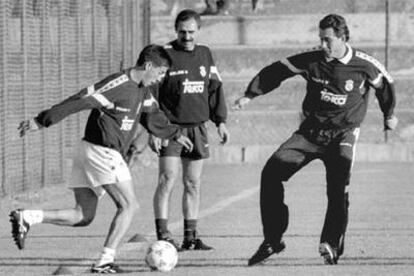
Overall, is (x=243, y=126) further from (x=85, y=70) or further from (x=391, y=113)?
(x=391, y=113)

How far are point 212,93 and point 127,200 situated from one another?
2.21 meters

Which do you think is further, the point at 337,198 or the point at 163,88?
the point at 163,88

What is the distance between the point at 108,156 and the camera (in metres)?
11.0

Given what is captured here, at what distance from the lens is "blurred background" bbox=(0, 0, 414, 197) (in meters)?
18.0

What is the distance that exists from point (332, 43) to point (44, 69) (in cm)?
798

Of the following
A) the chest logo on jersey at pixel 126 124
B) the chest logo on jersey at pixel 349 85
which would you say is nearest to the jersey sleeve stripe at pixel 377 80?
the chest logo on jersey at pixel 349 85

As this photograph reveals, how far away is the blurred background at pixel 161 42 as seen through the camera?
1798cm

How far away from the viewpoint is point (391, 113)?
11891mm

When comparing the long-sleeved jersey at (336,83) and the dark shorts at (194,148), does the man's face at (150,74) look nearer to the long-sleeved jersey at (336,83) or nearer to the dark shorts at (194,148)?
the long-sleeved jersey at (336,83)

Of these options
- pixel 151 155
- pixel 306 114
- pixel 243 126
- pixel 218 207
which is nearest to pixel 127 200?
pixel 306 114

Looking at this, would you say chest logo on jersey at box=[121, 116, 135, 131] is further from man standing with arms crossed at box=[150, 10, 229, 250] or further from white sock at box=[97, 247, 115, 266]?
man standing with arms crossed at box=[150, 10, 229, 250]

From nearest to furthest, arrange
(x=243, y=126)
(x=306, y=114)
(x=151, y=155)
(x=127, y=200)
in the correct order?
(x=127, y=200) < (x=306, y=114) < (x=151, y=155) < (x=243, y=126)

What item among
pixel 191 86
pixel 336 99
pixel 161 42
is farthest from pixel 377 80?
pixel 161 42

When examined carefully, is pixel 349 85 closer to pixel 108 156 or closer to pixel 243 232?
pixel 108 156
